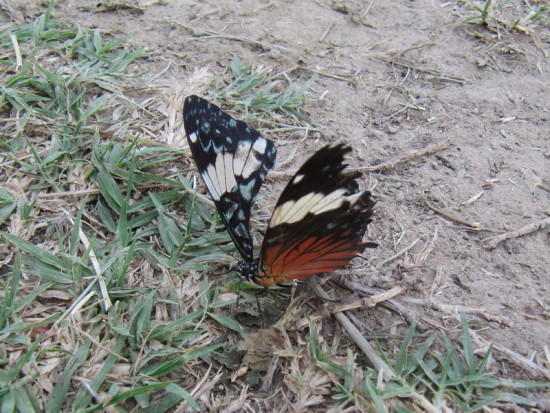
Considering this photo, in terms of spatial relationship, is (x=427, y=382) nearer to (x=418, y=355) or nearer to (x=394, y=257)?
(x=418, y=355)

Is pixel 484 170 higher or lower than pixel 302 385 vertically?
higher

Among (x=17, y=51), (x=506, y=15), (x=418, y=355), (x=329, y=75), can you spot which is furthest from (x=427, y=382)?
(x=506, y=15)

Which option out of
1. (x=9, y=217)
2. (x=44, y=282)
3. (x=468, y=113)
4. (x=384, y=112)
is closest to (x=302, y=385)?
(x=44, y=282)

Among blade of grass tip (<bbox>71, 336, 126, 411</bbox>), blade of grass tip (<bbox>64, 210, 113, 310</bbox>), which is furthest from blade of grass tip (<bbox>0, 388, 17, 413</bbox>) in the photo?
blade of grass tip (<bbox>64, 210, 113, 310</bbox>)

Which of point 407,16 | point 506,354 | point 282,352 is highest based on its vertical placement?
point 407,16

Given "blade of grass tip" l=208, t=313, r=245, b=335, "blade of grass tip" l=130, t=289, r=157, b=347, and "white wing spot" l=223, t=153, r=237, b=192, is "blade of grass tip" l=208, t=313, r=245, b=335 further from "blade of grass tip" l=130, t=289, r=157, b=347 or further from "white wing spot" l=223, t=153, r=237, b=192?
"white wing spot" l=223, t=153, r=237, b=192

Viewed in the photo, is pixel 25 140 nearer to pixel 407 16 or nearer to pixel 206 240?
pixel 206 240
